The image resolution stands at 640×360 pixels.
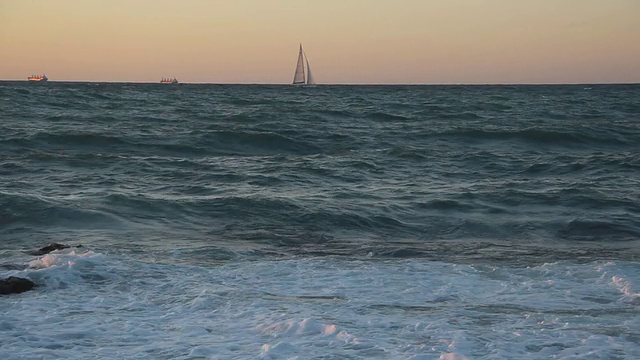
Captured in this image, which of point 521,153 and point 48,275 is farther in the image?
point 521,153

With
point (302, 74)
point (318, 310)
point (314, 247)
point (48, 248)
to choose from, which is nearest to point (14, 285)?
point (48, 248)

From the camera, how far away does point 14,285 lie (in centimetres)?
654

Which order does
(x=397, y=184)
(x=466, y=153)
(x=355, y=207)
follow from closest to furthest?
(x=355, y=207) → (x=397, y=184) → (x=466, y=153)

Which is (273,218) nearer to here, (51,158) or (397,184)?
(397,184)

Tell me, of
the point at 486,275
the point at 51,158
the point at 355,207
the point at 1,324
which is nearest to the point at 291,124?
the point at 51,158

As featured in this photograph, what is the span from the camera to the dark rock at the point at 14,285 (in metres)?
6.46

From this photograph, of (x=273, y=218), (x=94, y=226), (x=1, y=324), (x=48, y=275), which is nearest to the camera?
(x=1, y=324)

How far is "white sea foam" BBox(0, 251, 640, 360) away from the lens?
203 inches

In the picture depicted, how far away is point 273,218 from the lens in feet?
35.2

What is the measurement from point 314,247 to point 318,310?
2897mm

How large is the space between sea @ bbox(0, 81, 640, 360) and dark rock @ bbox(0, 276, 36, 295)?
0.35ft

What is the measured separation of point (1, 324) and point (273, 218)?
5419 mm

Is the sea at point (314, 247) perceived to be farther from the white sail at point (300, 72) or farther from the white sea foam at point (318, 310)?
the white sail at point (300, 72)

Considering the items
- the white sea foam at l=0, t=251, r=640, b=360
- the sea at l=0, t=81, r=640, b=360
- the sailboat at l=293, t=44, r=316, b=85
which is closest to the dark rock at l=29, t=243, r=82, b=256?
the sea at l=0, t=81, r=640, b=360
